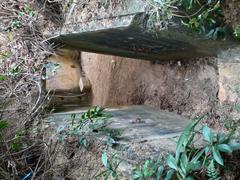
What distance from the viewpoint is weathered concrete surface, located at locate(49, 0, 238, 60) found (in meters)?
1.55

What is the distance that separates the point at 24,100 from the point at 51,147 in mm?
593

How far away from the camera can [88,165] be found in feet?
6.17

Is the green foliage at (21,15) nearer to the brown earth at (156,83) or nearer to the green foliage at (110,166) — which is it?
the brown earth at (156,83)

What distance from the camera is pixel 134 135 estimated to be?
6.07 feet

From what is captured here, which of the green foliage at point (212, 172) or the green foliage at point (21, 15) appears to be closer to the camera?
the green foliage at point (212, 172)

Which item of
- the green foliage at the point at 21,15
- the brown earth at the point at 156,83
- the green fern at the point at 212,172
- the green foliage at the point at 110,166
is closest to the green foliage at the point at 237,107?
the brown earth at the point at 156,83

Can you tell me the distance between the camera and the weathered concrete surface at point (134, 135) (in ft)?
5.16

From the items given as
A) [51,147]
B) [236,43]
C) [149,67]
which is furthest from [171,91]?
[51,147]

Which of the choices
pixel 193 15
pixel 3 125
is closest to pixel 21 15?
pixel 3 125

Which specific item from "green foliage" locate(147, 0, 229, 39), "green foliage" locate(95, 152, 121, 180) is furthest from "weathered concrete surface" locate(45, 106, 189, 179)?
"green foliage" locate(147, 0, 229, 39)

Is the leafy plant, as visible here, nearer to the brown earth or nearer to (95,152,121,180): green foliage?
(95,152,121,180): green foliage

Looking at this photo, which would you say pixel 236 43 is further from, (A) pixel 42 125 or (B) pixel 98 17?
(A) pixel 42 125

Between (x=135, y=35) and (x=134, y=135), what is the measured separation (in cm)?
54

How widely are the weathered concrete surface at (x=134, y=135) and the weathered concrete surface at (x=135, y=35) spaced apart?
0.44 m
